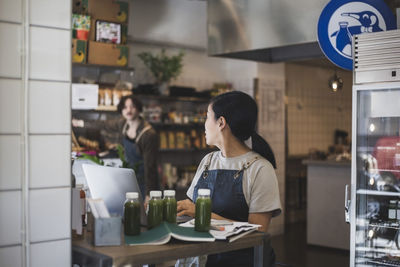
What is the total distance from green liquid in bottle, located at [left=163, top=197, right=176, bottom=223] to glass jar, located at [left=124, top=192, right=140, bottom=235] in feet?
0.51

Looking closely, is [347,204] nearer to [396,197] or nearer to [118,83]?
[396,197]

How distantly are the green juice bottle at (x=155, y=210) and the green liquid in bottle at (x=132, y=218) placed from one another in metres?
0.09

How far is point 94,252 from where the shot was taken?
2.06 metres

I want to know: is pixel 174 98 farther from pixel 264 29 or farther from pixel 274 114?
pixel 264 29

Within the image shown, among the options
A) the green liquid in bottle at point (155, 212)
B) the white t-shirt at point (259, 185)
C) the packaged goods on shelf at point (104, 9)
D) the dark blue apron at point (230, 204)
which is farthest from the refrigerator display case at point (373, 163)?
the packaged goods on shelf at point (104, 9)

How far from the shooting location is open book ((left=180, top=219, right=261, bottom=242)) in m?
2.32

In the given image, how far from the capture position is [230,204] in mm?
3000

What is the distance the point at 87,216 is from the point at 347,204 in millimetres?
2050

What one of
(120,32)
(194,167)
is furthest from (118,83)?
(194,167)

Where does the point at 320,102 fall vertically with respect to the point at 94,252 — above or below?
above

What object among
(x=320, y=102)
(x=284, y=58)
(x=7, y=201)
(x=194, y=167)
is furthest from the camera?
(x=320, y=102)

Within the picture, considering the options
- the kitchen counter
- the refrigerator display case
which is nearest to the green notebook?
the refrigerator display case

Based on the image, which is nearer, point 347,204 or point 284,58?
point 347,204

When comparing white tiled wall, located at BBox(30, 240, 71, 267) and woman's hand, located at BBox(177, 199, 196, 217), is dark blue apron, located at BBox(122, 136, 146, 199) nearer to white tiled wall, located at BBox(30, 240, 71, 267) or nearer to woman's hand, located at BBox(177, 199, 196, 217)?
woman's hand, located at BBox(177, 199, 196, 217)
